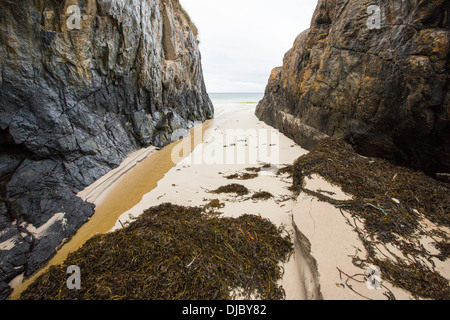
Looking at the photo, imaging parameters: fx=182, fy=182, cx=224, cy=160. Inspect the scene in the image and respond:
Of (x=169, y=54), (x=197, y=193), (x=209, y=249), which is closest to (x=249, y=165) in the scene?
(x=197, y=193)

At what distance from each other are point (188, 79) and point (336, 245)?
16.2 m

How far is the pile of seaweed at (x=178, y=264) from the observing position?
2100mm

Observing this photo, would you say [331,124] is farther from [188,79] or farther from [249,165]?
[188,79]

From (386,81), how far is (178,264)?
605 cm

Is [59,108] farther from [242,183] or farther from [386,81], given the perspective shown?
[386,81]

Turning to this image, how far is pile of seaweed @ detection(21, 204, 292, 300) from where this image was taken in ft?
6.89

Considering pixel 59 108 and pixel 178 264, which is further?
pixel 59 108

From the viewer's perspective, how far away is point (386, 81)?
4500 millimetres

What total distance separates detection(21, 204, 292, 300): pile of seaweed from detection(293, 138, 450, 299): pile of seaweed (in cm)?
121

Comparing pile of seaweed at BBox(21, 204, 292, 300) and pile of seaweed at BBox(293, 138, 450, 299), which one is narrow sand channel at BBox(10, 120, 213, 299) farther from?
pile of seaweed at BBox(293, 138, 450, 299)

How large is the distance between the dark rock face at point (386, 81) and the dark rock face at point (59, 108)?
25.5ft

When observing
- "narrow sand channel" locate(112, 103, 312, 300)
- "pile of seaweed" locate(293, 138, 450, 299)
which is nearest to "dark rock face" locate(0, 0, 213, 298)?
"narrow sand channel" locate(112, 103, 312, 300)

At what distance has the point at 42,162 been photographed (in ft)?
16.5

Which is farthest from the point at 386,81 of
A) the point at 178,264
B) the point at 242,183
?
the point at 178,264
